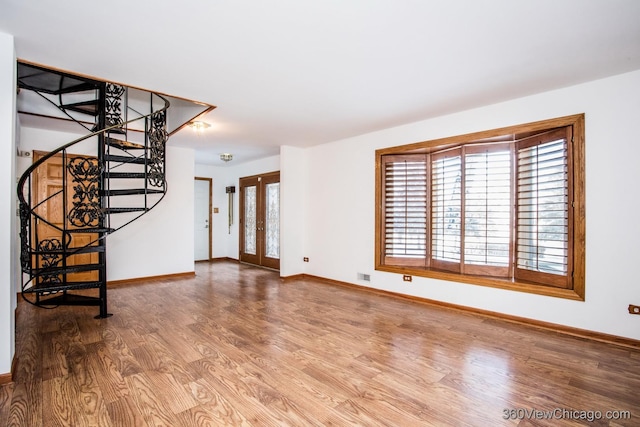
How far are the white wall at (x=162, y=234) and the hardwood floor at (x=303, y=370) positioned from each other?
5.02 ft

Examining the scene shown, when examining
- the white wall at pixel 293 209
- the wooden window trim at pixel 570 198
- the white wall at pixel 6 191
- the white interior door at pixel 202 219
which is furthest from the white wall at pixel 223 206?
the white wall at pixel 6 191

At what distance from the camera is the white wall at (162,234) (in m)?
5.39

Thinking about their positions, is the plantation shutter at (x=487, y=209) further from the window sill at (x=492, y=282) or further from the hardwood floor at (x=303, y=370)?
the hardwood floor at (x=303, y=370)

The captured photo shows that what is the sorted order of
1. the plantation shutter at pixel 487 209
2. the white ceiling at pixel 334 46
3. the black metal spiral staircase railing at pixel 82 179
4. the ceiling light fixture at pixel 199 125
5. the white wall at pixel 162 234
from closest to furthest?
the white ceiling at pixel 334 46 < the black metal spiral staircase railing at pixel 82 179 < the plantation shutter at pixel 487 209 < the ceiling light fixture at pixel 199 125 < the white wall at pixel 162 234

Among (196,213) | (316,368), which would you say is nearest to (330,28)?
(316,368)

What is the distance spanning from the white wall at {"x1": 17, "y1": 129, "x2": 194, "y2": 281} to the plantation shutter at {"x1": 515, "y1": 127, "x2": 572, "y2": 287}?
5786 mm

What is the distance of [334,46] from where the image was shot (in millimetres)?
2482

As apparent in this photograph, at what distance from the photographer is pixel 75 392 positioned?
215cm

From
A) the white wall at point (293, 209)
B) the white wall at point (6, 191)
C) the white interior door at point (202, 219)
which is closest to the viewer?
the white wall at point (6, 191)

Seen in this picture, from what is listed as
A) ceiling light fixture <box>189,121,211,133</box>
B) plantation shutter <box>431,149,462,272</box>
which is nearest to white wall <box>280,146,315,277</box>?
ceiling light fixture <box>189,121,211,133</box>

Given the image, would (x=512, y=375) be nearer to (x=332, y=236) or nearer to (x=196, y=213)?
(x=332, y=236)

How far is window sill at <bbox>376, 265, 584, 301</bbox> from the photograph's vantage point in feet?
10.7

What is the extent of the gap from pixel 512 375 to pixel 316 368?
1.57 meters

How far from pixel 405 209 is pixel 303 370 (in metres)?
3.03
